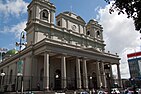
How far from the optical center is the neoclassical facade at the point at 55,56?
3531 centimetres

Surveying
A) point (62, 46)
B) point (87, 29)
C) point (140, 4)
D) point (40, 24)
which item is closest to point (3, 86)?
point (40, 24)

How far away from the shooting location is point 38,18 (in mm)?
41812

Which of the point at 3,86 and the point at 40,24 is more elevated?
the point at 40,24

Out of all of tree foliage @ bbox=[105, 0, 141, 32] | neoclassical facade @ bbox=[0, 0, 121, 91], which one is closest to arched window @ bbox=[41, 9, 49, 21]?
neoclassical facade @ bbox=[0, 0, 121, 91]

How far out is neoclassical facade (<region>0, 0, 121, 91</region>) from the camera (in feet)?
116

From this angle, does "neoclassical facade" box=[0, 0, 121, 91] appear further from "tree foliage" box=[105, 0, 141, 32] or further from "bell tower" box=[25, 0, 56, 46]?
"tree foliage" box=[105, 0, 141, 32]

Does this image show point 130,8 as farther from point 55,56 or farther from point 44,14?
point 44,14

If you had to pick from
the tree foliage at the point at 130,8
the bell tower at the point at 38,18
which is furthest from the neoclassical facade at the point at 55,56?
the tree foliage at the point at 130,8

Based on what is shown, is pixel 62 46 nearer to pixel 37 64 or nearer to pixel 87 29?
pixel 37 64

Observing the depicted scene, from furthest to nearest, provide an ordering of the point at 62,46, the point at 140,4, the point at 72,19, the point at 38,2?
the point at 72,19 < the point at 38,2 < the point at 62,46 < the point at 140,4

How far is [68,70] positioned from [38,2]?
64.9ft

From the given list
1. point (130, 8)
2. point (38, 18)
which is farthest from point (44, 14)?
point (130, 8)

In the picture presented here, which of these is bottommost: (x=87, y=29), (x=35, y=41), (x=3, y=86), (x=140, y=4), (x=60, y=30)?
(x=3, y=86)

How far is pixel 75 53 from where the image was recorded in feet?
128
